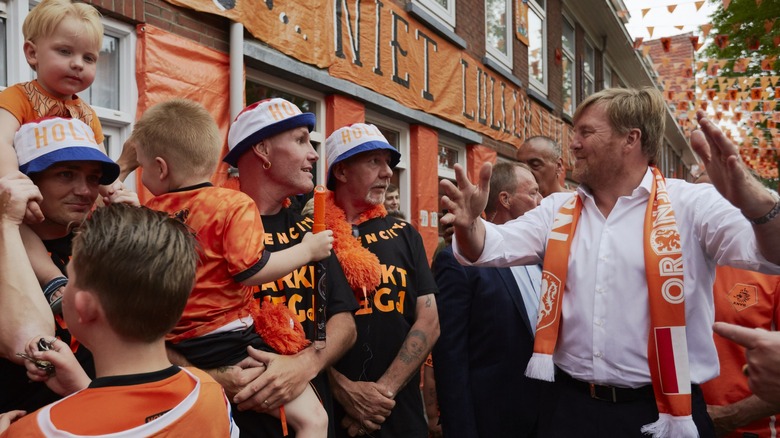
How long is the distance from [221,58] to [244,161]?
2.25 m

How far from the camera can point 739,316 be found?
2906 mm

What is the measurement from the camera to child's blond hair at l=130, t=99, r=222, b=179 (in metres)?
2.14

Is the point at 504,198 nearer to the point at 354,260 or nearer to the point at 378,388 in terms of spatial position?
the point at 354,260

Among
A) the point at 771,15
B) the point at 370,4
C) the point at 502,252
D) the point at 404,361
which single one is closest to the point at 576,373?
the point at 502,252

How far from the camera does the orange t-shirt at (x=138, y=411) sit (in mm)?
1276

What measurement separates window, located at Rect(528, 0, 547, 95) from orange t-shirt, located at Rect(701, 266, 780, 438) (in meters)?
9.35

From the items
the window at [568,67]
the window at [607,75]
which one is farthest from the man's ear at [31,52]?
the window at [607,75]

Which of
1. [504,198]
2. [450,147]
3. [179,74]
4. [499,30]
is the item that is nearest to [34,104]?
[179,74]

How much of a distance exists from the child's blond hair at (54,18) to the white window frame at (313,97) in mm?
2847

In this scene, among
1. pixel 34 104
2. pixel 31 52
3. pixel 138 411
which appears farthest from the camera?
pixel 31 52

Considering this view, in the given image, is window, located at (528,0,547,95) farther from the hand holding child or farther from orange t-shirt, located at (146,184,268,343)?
the hand holding child

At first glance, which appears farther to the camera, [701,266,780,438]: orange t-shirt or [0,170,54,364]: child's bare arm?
[701,266,780,438]: orange t-shirt

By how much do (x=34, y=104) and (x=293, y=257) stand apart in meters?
1.10

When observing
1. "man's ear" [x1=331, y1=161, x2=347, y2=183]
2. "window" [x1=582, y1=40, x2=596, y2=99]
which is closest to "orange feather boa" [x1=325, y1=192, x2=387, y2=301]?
"man's ear" [x1=331, y1=161, x2=347, y2=183]
